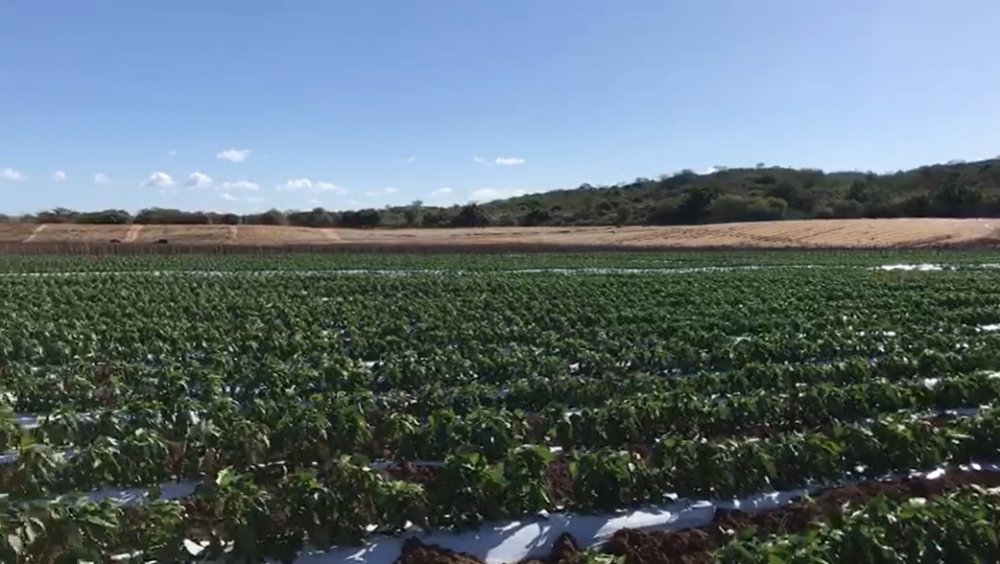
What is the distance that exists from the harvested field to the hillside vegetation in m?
14.1

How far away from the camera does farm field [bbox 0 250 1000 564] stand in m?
5.34

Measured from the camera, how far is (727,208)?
3329 inches

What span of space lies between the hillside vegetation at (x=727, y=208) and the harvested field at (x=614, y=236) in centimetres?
1407

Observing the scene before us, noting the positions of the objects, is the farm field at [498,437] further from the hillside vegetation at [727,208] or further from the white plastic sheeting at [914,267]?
the hillside vegetation at [727,208]

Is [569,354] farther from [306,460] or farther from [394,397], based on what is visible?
[306,460]

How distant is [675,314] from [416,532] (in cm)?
1262

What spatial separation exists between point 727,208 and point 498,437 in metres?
81.4

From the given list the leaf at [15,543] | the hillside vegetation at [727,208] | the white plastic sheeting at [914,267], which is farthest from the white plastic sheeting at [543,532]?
the hillside vegetation at [727,208]

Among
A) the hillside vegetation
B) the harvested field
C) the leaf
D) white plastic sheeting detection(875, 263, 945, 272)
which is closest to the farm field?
the leaf

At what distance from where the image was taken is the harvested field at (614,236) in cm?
5528

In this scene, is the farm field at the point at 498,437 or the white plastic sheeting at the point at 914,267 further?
the white plastic sheeting at the point at 914,267

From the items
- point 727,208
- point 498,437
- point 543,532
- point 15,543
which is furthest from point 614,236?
point 15,543

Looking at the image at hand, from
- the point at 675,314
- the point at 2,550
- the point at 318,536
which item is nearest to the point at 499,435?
the point at 318,536

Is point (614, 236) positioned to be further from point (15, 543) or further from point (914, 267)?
point (15, 543)
